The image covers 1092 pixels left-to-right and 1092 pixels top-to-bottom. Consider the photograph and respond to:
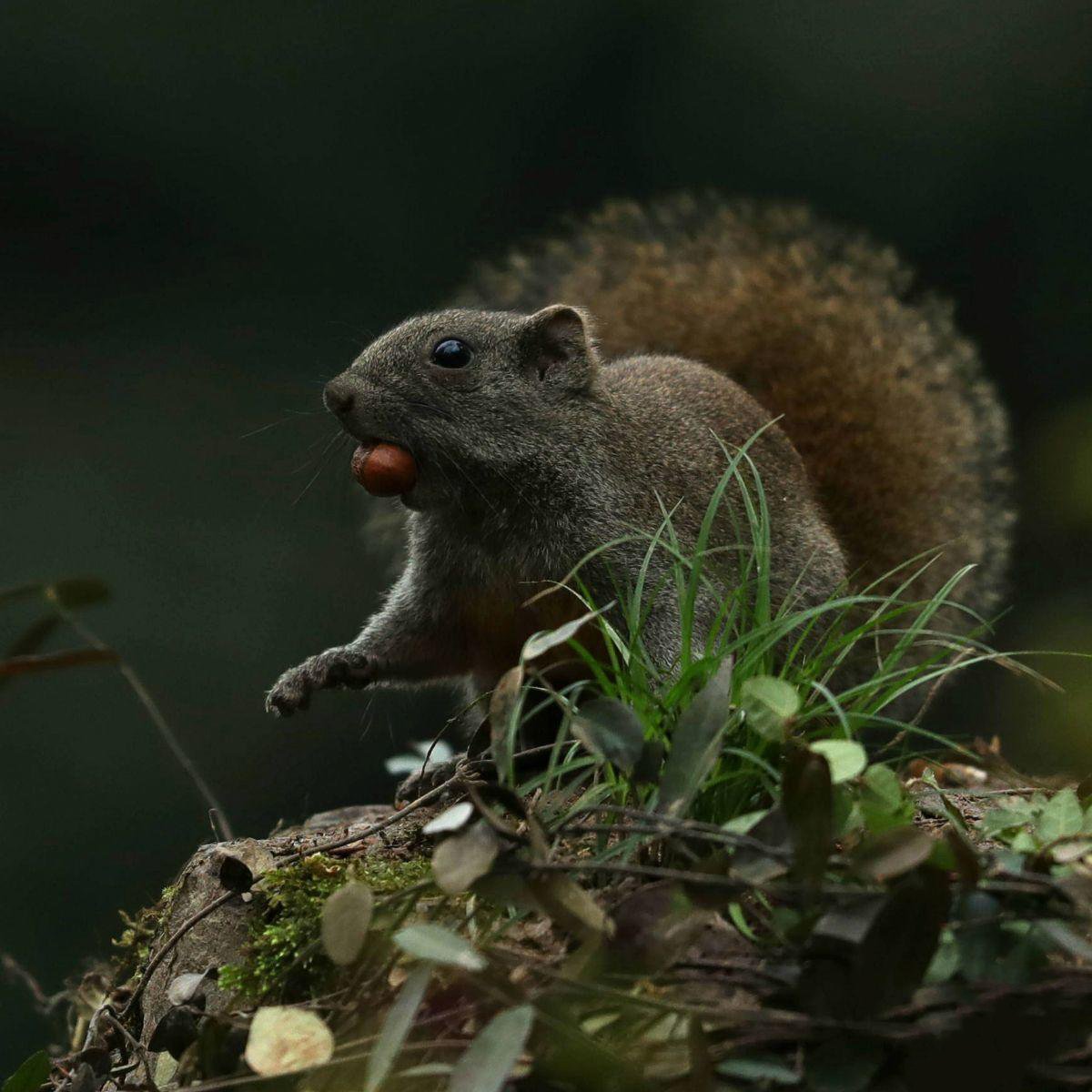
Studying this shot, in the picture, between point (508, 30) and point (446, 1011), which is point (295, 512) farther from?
point (446, 1011)

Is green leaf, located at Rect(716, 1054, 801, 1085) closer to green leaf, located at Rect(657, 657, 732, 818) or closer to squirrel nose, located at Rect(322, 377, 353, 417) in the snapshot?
green leaf, located at Rect(657, 657, 732, 818)

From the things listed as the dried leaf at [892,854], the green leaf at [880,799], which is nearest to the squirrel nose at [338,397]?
the green leaf at [880,799]

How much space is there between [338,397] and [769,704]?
32.9 inches

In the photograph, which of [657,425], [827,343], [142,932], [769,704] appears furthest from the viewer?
[827,343]

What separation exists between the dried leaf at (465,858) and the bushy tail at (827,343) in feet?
5.14

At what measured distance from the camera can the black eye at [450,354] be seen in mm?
1778

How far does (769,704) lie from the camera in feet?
3.43

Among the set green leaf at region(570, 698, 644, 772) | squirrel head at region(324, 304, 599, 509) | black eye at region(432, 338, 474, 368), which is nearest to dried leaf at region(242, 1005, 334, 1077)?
green leaf at region(570, 698, 644, 772)

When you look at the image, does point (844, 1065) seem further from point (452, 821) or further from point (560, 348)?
point (560, 348)

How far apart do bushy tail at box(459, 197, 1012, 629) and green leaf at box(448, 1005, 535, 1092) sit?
5.52ft

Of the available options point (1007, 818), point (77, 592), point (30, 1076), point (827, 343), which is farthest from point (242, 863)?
point (827, 343)

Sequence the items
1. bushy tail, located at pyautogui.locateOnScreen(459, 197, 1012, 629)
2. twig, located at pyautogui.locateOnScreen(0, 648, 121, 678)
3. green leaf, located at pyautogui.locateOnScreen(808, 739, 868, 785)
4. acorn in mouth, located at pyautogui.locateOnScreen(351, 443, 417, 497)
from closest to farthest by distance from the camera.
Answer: twig, located at pyautogui.locateOnScreen(0, 648, 121, 678)
green leaf, located at pyautogui.locateOnScreen(808, 739, 868, 785)
acorn in mouth, located at pyautogui.locateOnScreen(351, 443, 417, 497)
bushy tail, located at pyautogui.locateOnScreen(459, 197, 1012, 629)

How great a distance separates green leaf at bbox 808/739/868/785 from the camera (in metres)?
0.92

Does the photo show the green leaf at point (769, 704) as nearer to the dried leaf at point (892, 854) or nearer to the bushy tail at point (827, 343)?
the dried leaf at point (892, 854)
